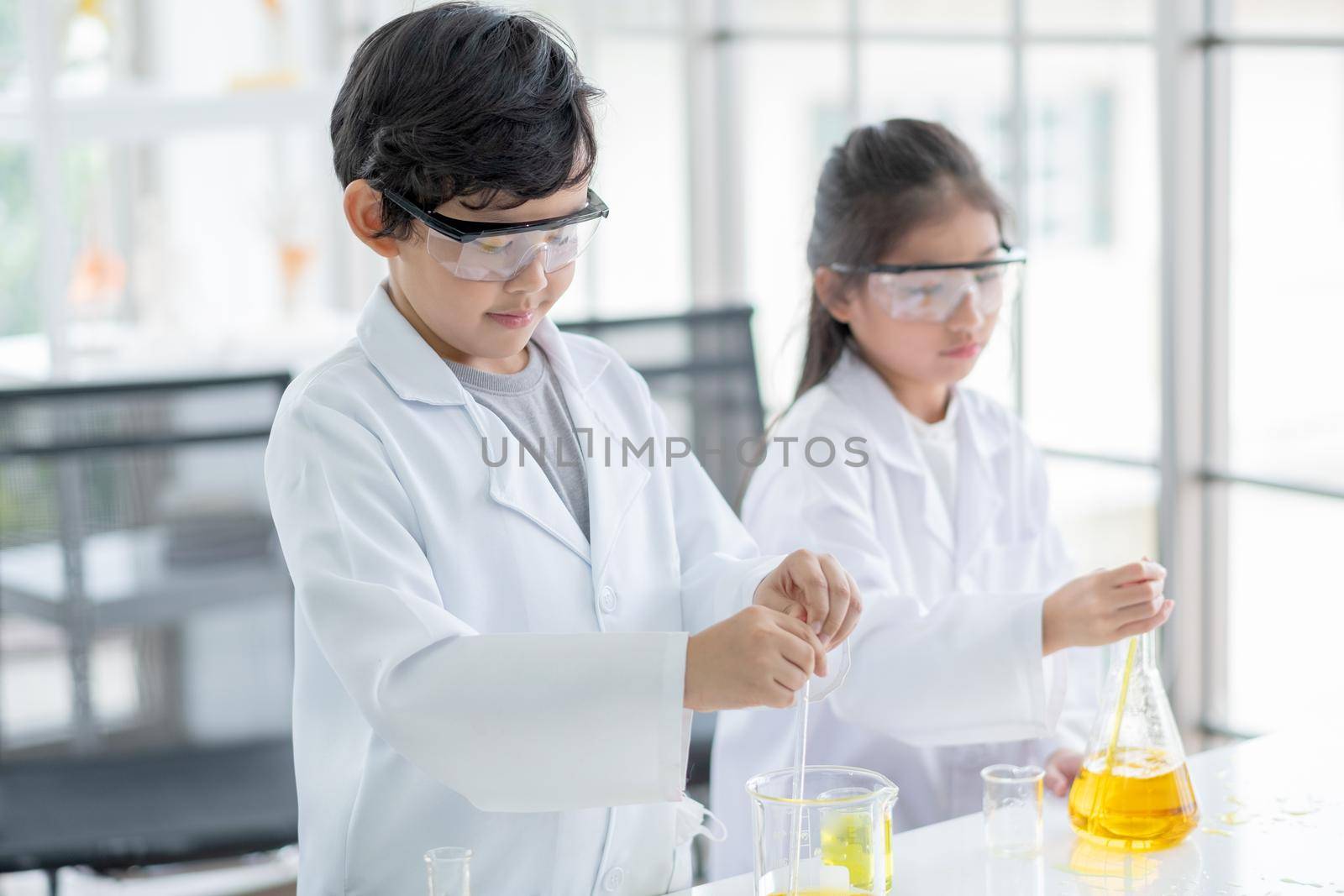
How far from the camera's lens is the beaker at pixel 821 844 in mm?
995

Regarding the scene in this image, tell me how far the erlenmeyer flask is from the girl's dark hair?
21.8 inches

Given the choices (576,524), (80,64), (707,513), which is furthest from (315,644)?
(80,64)

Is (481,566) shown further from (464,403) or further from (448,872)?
(448,872)

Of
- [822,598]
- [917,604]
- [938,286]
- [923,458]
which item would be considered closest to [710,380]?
[923,458]

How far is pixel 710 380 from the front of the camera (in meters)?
2.33

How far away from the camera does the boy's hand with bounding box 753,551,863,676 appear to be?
3.85 ft

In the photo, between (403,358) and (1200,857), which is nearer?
(1200,857)

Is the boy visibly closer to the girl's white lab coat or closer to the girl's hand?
the girl's white lab coat

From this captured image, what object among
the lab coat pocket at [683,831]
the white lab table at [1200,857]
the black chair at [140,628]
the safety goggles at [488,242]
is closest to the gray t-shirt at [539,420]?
the safety goggles at [488,242]

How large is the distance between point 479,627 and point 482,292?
0.28 meters

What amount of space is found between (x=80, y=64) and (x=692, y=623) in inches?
138

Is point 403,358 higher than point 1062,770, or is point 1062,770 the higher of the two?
point 403,358

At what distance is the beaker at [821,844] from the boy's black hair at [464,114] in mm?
520

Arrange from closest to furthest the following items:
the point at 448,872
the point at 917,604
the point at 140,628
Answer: the point at 448,872 → the point at 917,604 → the point at 140,628
